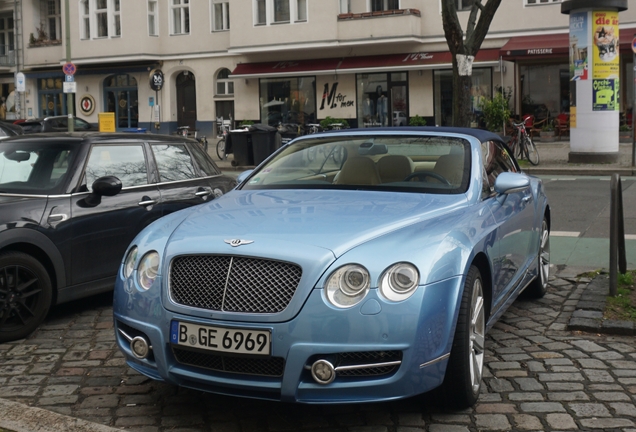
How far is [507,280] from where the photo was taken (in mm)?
5320

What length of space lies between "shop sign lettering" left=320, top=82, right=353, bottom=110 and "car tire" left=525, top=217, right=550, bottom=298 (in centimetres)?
2885

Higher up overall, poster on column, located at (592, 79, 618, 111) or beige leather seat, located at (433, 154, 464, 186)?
poster on column, located at (592, 79, 618, 111)

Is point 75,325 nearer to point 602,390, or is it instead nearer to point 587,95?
point 602,390

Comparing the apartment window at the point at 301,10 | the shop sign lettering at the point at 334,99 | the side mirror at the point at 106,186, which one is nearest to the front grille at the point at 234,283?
the side mirror at the point at 106,186

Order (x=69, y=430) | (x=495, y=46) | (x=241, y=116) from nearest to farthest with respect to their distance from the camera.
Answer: (x=69, y=430), (x=495, y=46), (x=241, y=116)

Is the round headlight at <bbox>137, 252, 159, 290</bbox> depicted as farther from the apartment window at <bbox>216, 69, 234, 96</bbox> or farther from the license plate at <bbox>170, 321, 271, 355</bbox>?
the apartment window at <bbox>216, 69, 234, 96</bbox>

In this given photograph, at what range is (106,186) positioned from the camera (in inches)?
255

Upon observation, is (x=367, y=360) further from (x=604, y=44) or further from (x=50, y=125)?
(x=50, y=125)

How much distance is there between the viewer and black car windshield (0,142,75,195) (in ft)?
21.4

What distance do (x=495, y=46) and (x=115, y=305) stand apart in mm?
29693

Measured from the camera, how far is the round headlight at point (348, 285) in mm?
3812

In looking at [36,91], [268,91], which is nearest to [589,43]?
[268,91]

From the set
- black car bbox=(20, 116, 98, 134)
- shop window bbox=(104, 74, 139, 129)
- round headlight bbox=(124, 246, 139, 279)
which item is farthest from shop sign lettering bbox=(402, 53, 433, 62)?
round headlight bbox=(124, 246, 139, 279)

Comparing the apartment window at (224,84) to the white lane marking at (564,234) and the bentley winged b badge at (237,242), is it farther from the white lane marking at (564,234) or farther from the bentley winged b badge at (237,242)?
the bentley winged b badge at (237,242)
